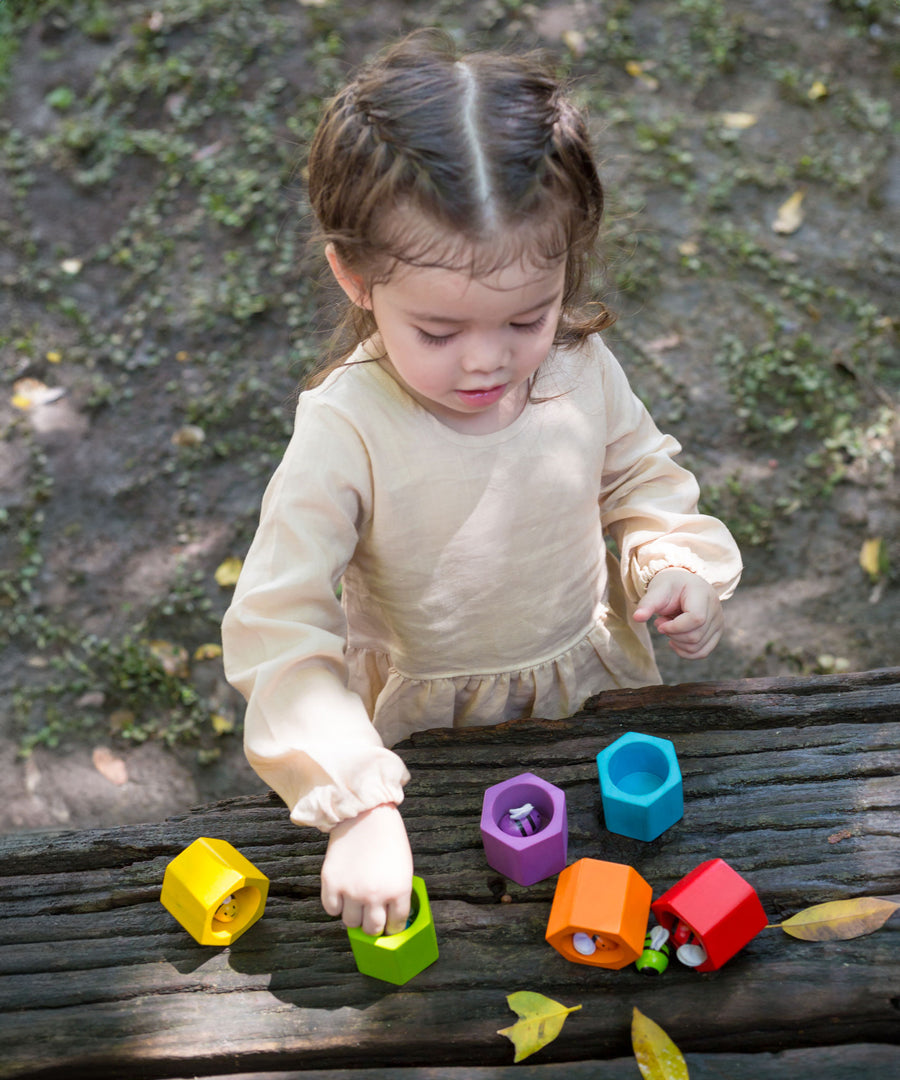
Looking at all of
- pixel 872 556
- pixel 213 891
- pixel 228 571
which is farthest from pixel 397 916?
pixel 872 556

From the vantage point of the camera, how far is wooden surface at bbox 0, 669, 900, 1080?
4.50ft

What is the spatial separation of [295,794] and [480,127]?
100cm

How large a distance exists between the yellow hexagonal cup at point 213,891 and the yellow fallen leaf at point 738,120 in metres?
4.09

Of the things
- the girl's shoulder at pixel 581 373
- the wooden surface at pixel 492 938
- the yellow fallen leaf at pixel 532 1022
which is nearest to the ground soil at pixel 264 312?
the girl's shoulder at pixel 581 373

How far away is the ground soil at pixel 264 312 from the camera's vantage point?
3.22 meters

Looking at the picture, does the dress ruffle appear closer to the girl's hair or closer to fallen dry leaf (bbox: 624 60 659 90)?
the girl's hair

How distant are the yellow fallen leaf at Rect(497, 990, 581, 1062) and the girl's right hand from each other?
0.62ft

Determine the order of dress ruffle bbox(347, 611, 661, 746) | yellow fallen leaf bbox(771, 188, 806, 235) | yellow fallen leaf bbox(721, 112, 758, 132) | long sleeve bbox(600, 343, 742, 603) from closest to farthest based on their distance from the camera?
long sleeve bbox(600, 343, 742, 603) < dress ruffle bbox(347, 611, 661, 746) < yellow fallen leaf bbox(771, 188, 806, 235) < yellow fallen leaf bbox(721, 112, 758, 132)

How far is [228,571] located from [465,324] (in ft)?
7.14

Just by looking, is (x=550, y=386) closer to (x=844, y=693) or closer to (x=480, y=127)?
(x=480, y=127)

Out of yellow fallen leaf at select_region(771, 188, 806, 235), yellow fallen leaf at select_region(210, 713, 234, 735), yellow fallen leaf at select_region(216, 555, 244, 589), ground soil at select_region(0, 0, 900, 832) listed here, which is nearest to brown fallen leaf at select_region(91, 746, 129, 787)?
ground soil at select_region(0, 0, 900, 832)

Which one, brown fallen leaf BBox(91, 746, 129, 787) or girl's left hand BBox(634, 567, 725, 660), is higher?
girl's left hand BBox(634, 567, 725, 660)

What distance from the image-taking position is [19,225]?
4609mm

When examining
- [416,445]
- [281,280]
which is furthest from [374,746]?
[281,280]
